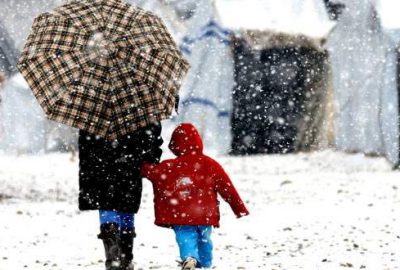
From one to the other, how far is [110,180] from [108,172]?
0.05 metres

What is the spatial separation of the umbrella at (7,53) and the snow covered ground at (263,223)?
214 cm

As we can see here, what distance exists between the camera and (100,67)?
4262mm

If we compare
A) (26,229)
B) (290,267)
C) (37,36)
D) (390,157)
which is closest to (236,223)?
(26,229)

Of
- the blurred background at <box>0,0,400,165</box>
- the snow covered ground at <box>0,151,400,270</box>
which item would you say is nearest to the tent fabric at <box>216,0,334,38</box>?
the blurred background at <box>0,0,400,165</box>

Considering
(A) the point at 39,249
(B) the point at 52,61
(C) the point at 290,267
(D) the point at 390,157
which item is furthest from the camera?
(D) the point at 390,157

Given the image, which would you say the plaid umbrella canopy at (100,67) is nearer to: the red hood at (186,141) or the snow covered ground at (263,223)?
the red hood at (186,141)

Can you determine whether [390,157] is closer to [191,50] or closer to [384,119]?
[384,119]

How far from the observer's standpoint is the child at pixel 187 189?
14.4 feet

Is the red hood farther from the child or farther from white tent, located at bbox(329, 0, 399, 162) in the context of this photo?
white tent, located at bbox(329, 0, 399, 162)

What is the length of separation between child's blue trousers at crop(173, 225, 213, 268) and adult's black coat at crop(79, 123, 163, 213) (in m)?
0.37

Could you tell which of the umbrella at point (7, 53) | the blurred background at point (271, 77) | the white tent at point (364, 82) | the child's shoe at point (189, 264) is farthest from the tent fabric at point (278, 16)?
the child's shoe at point (189, 264)

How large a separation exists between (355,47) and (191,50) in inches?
128

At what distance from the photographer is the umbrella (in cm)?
1398

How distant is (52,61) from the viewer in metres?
4.19
